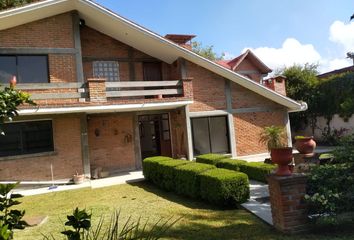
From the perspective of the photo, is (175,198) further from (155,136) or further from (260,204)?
(155,136)

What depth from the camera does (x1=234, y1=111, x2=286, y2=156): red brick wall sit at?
17547mm

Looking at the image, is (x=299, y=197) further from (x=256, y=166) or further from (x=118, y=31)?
(x=118, y=31)

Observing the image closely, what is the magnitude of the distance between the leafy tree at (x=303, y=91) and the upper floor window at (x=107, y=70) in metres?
14.8

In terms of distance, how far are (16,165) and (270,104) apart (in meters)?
12.5

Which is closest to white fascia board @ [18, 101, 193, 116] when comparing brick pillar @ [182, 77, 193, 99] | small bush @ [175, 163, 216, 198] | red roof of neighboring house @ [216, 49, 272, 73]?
brick pillar @ [182, 77, 193, 99]

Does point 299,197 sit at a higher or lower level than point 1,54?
lower

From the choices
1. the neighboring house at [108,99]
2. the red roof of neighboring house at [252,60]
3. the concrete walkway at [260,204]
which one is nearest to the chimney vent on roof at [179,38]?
the neighboring house at [108,99]

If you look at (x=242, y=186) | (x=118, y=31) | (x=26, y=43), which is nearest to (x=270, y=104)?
(x=118, y=31)

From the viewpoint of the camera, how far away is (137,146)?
1664cm

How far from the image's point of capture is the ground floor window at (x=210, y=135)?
675 inches

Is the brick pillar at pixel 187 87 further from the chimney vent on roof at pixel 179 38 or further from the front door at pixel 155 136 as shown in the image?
the chimney vent on roof at pixel 179 38

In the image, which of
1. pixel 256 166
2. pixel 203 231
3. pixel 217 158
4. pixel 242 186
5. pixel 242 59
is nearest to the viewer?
pixel 203 231

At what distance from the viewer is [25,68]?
14.3 meters

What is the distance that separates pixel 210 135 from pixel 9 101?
48.4 feet
